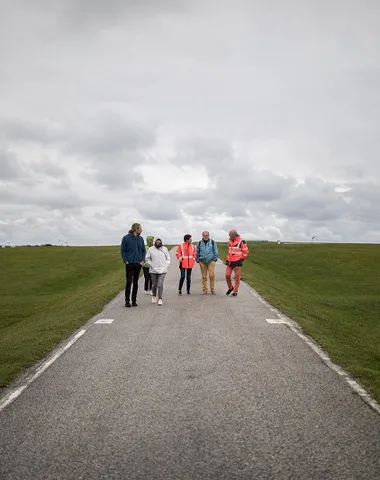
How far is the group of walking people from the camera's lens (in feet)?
53.1

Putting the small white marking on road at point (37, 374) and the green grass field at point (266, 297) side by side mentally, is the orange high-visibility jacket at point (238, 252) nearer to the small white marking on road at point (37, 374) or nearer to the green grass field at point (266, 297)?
the green grass field at point (266, 297)

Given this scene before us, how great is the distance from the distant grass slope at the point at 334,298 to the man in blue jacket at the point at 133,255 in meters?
4.90

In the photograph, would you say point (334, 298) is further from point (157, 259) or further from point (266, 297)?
point (157, 259)

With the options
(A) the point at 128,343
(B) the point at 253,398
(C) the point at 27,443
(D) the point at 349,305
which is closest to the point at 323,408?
(B) the point at 253,398

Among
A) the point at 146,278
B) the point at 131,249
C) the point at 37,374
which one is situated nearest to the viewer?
the point at 37,374

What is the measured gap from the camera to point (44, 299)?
2905 centimetres

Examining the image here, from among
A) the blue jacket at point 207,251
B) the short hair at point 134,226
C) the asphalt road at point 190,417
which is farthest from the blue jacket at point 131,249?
the asphalt road at point 190,417

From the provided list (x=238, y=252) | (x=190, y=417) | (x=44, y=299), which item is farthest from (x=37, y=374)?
(x=44, y=299)

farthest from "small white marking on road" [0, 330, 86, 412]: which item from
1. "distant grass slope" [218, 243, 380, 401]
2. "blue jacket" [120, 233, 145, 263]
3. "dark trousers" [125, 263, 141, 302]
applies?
"distant grass slope" [218, 243, 380, 401]

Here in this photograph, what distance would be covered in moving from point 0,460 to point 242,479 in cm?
247

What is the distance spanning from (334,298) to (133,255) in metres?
15.7

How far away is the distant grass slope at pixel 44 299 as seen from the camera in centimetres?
1047

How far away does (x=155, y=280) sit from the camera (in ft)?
55.5

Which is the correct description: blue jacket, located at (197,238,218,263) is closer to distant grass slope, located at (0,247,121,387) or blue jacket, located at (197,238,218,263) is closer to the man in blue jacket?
the man in blue jacket
